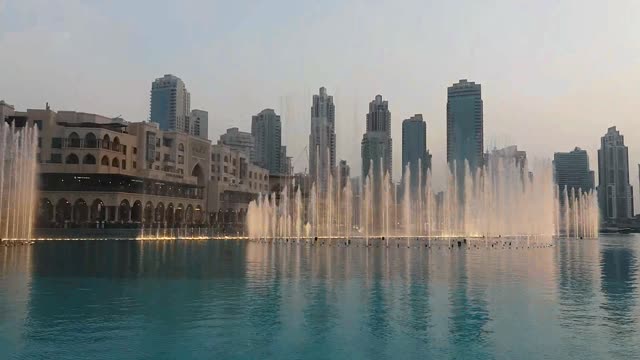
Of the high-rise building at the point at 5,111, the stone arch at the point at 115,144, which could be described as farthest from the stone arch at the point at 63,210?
the high-rise building at the point at 5,111

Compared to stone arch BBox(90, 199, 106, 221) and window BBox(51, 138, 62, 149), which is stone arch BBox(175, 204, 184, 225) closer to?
stone arch BBox(90, 199, 106, 221)

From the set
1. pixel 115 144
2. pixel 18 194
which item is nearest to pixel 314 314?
pixel 18 194

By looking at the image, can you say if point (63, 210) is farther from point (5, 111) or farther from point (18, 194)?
point (5, 111)

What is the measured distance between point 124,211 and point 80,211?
7520mm

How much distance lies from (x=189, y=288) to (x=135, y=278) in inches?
251

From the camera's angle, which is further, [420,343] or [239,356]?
[420,343]

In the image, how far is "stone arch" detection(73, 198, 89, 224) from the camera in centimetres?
10444

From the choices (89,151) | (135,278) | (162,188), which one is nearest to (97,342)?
(135,278)

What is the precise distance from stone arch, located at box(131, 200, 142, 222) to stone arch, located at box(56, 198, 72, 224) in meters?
11.4

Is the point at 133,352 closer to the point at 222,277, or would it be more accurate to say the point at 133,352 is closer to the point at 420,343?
the point at 420,343

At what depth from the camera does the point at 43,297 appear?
28188 millimetres

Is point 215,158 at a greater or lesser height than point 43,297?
greater

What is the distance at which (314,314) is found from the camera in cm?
2431

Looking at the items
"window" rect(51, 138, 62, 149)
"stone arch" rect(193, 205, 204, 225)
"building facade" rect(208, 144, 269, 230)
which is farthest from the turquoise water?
"building facade" rect(208, 144, 269, 230)
